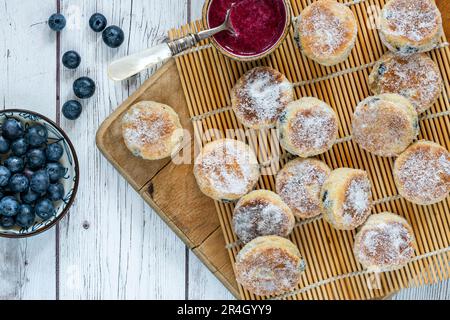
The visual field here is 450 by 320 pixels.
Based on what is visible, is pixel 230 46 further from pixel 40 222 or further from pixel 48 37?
pixel 40 222

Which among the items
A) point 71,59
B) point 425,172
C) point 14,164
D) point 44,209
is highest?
point 71,59

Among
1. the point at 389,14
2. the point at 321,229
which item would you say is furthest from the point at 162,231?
the point at 389,14

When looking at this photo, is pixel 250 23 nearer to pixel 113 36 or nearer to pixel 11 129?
pixel 113 36

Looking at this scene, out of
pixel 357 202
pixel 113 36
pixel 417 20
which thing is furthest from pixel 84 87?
pixel 417 20

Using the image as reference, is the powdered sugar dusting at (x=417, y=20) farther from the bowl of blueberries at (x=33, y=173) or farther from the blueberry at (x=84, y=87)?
the bowl of blueberries at (x=33, y=173)

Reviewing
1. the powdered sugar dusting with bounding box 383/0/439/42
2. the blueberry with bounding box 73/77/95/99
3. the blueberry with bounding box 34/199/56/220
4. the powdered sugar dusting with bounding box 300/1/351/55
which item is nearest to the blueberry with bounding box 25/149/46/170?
the blueberry with bounding box 34/199/56/220

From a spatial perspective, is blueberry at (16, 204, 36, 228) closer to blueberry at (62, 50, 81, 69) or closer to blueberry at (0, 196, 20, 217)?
blueberry at (0, 196, 20, 217)
